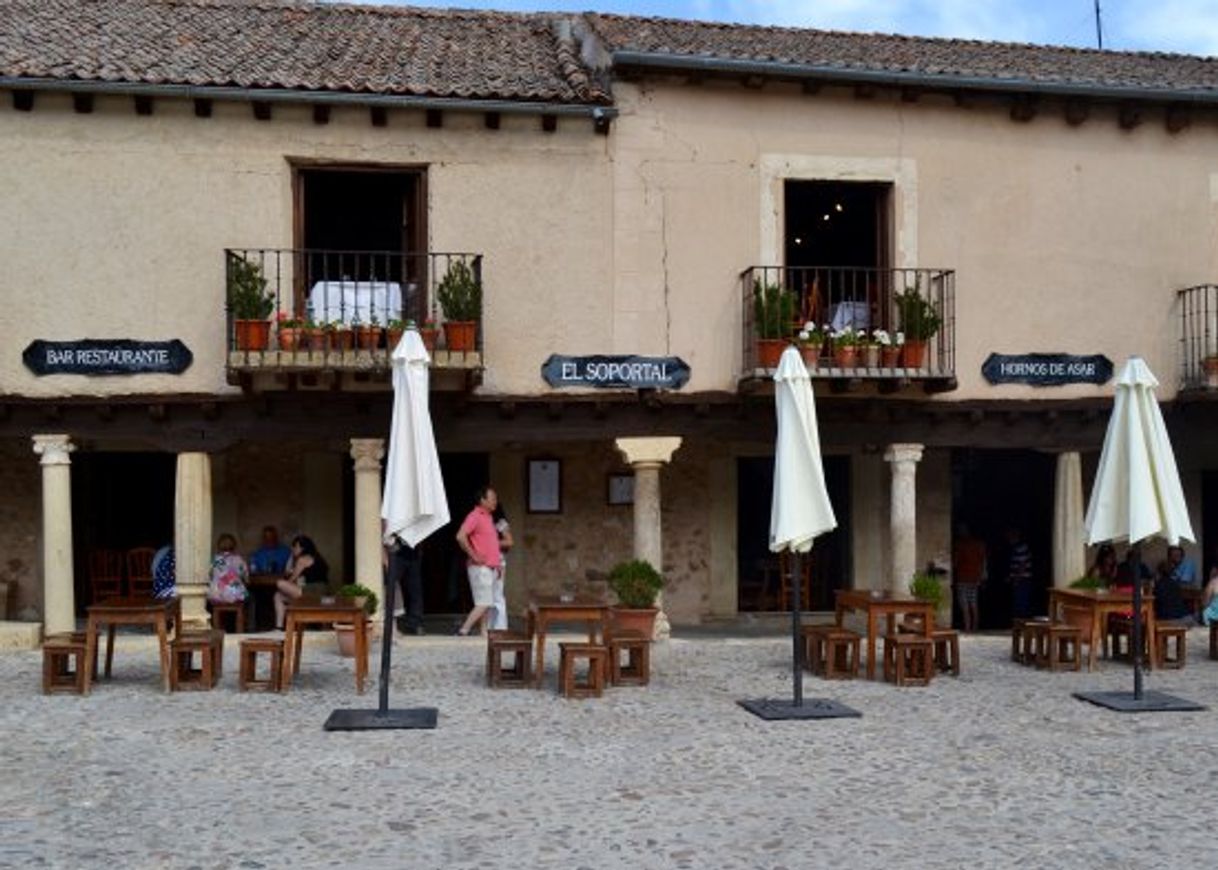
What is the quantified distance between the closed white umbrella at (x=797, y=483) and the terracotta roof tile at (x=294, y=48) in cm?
486

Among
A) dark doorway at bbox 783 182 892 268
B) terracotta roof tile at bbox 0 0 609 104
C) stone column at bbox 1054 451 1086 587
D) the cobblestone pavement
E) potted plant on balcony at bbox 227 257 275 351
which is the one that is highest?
terracotta roof tile at bbox 0 0 609 104

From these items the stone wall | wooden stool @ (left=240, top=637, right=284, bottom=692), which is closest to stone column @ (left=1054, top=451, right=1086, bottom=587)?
wooden stool @ (left=240, top=637, right=284, bottom=692)

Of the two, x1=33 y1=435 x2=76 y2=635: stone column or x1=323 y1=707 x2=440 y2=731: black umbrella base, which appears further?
x1=33 y1=435 x2=76 y2=635: stone column

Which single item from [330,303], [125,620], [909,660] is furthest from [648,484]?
[125,620]

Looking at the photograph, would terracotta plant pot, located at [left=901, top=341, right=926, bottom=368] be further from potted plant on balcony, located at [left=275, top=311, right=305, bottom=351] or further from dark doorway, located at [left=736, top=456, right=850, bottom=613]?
potted plant on balcony, located at [left=275, top=311, right=305, bottom=351]

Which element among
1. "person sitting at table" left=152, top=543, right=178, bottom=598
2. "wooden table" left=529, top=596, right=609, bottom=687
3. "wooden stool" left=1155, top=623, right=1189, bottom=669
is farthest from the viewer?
"person sitting at table" left=152, top=543, right=178, bottom=598

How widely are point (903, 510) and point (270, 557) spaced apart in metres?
6.75

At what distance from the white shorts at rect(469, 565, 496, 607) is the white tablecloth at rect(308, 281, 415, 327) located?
2.50 m

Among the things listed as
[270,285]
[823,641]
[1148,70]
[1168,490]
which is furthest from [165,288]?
[1148,70]

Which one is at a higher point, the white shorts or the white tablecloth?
the white tablecloth

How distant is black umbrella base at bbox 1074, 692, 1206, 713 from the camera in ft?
30.0

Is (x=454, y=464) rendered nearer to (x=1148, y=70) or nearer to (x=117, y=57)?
(x=117, y=57)

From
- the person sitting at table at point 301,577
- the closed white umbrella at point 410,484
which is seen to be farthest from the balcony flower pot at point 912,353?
the person sitting at table at point 301,577

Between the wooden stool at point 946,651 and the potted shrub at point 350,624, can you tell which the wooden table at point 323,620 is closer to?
the potted shrub at point 350,624
